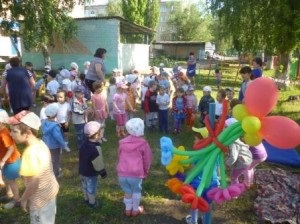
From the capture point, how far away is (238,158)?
16.0 ft

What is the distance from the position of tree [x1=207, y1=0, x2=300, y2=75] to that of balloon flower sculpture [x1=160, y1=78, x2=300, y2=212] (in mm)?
12861

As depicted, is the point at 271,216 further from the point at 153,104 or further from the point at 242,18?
the point at 242,18

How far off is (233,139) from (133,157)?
154 cm

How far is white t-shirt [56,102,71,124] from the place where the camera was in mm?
6762

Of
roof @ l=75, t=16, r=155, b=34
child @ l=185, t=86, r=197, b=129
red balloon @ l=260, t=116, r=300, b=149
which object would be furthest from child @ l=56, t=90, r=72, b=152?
roof @ l=75, t=16, r=155, b=34

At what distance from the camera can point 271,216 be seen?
454 centimetres

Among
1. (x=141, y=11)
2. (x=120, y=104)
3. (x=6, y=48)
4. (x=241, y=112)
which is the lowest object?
(x=120, y=104)

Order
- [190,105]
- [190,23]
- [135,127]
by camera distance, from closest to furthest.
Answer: [135,127], [190,105], [190,23]

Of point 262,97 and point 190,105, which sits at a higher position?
point 262,97

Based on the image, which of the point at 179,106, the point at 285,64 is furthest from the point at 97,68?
the point at 285,64

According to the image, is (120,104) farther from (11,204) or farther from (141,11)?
(141,11)

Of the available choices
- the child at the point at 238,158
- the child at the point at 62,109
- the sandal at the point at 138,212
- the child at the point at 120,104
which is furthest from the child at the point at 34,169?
the child at the point at 120,104

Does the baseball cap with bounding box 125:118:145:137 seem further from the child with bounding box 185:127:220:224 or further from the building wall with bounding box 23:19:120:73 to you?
the building wall with bounding box 23:19:120:73

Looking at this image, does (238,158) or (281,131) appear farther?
(238,158)
